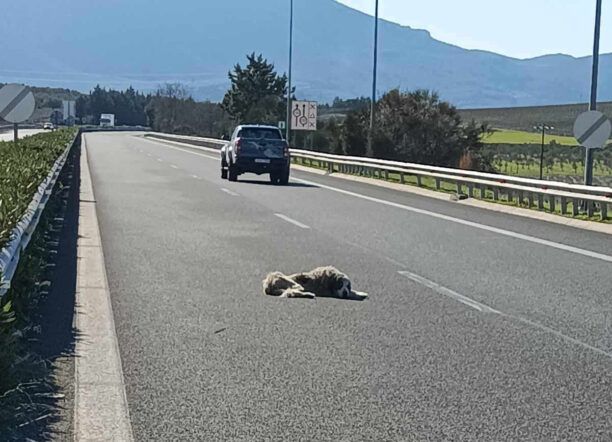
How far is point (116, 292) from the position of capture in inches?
394

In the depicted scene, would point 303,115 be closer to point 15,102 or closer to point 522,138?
point 15,102

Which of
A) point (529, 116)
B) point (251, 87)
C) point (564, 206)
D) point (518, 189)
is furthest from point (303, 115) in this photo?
point (251, 87)

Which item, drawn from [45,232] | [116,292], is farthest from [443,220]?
[116,292]

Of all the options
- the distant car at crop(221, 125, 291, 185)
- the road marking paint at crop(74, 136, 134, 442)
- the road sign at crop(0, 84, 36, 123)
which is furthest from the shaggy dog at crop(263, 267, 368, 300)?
the distant car at crop(221, 125, 291, 185)

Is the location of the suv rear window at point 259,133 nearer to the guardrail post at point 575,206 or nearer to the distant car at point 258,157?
the distant car at point 258,157

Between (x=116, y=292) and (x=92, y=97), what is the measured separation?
18552cm

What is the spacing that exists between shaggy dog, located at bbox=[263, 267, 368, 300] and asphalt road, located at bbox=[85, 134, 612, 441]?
0.20 meters

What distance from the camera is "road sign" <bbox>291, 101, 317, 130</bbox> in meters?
50.1

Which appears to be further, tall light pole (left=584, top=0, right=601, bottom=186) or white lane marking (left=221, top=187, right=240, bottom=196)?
white lane marking (left=221, top=187, right=240, bottom=196)

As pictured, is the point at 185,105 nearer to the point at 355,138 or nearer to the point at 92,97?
the point at 92,97

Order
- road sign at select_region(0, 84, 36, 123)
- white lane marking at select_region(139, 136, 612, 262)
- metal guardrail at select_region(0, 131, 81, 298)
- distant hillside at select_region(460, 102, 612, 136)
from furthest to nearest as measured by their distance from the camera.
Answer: distant hillside at select_region(460, 102, 612, 136)
road sign at select_region(0, 84, 36, 123)
white lane marking at select_region(139, 136, 612, 262)
metal guardrail at select_region(0, 131, 81, 298)

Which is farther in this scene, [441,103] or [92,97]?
[92,97]

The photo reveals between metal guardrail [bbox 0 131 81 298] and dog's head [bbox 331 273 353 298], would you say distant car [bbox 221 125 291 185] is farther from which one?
dog's head [bbox 331 273 353 298]

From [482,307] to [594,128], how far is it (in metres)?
13.3
